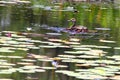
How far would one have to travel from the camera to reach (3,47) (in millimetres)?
5367

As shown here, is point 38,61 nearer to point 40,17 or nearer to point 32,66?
point 32,66

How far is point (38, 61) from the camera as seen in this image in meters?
4.81

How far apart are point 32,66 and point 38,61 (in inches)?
11.3

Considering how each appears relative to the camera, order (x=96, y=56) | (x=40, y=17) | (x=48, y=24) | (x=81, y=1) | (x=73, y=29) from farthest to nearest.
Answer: (x=81, y=1) < (x=40, y=17) < (x=48, y=24) < (x=73, y=29) < (x=96, y=56)

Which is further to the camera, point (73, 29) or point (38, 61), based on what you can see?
point (73, 29)

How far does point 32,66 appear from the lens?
4531 millimetres

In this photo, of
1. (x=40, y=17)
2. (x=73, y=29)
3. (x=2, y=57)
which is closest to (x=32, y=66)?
(x=2, y=57)

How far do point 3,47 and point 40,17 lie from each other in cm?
420

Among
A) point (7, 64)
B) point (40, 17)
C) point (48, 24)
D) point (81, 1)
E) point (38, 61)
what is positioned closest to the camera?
point (7, 64)

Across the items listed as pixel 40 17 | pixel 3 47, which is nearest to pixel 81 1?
pixel 40 17

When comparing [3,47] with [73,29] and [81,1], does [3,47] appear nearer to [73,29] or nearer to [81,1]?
[73,29]

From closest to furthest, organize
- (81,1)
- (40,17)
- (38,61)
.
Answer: (38,61) < (40,17) < (81,1)

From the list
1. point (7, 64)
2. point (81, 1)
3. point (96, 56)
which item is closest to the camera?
point (7, 64)

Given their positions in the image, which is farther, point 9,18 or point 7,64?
point 9,18
